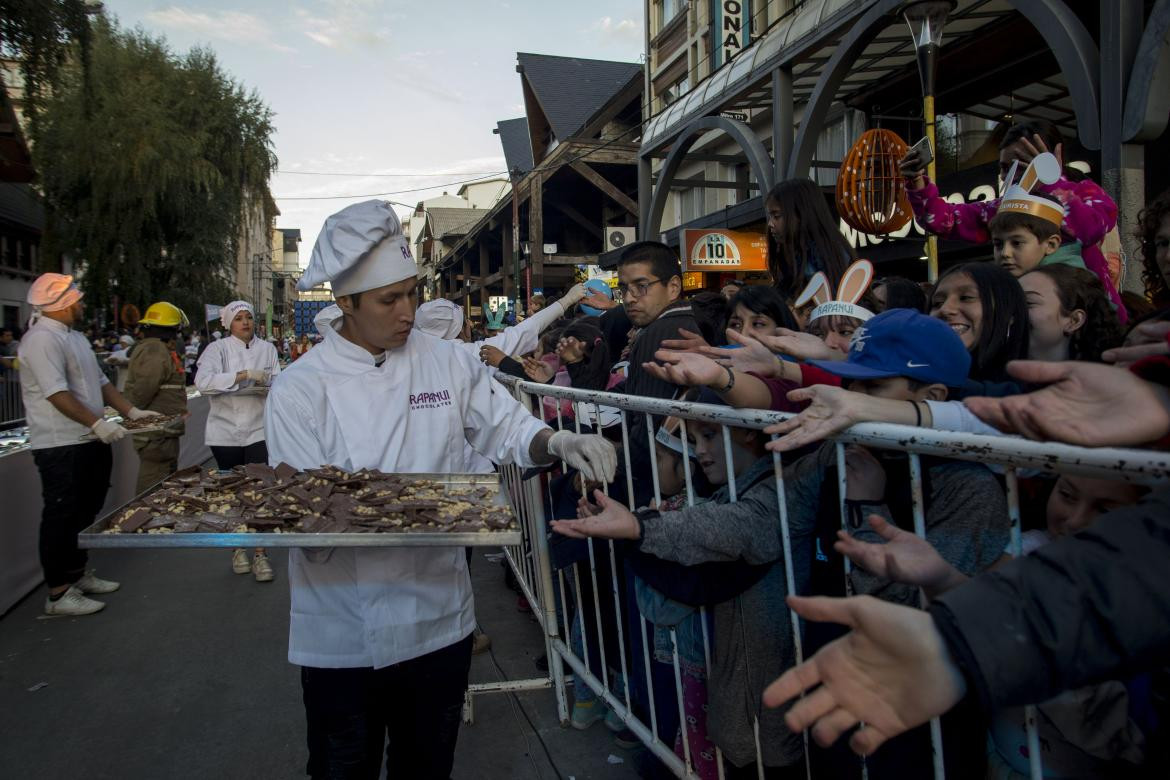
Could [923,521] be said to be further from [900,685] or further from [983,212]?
[983,212]

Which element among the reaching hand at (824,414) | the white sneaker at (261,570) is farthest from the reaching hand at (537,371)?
the reaching hand at (824,414)

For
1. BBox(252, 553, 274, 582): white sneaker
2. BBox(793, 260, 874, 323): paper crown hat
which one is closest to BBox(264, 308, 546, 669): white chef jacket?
BBox(793, 260, 874, 323): paper crown hat

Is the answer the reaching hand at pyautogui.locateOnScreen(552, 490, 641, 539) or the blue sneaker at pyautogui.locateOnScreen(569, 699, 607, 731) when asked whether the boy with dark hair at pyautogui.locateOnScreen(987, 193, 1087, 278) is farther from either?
the blue sneaker at pyautogui.locateOnScreen(569, 699, 607, 731)

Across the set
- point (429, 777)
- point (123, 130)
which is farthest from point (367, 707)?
point (123, 130)

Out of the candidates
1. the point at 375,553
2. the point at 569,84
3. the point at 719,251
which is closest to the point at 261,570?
the point at 375,553

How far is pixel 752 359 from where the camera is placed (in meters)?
2.38

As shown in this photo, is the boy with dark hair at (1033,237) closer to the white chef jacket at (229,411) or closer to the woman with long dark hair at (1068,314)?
the woman with long dark hair at (1068,314)

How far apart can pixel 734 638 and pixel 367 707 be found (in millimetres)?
1156

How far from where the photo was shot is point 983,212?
386cm

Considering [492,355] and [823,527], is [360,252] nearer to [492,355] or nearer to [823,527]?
[823,527]

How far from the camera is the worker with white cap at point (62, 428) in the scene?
4.77 meters

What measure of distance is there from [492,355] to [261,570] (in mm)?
2530

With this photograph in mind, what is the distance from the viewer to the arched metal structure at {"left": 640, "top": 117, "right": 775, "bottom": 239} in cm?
1007

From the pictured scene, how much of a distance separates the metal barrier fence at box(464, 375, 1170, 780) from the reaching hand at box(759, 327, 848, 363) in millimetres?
341
